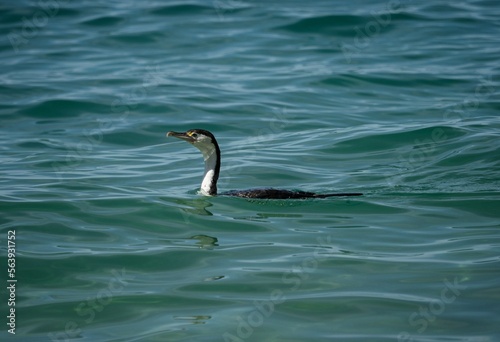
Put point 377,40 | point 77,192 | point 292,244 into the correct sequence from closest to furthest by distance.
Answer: point 292,244 → point 77,192 → point 377,40

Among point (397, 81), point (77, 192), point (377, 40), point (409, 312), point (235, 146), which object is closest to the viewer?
point (409, 312)

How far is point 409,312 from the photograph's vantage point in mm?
8703

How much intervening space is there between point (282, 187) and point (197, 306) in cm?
511

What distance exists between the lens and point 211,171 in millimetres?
13039

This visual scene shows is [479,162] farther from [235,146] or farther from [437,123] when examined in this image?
[235,146]

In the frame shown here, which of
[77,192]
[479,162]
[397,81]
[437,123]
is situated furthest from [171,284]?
[397,81]

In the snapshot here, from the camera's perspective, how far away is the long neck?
12922 mm
